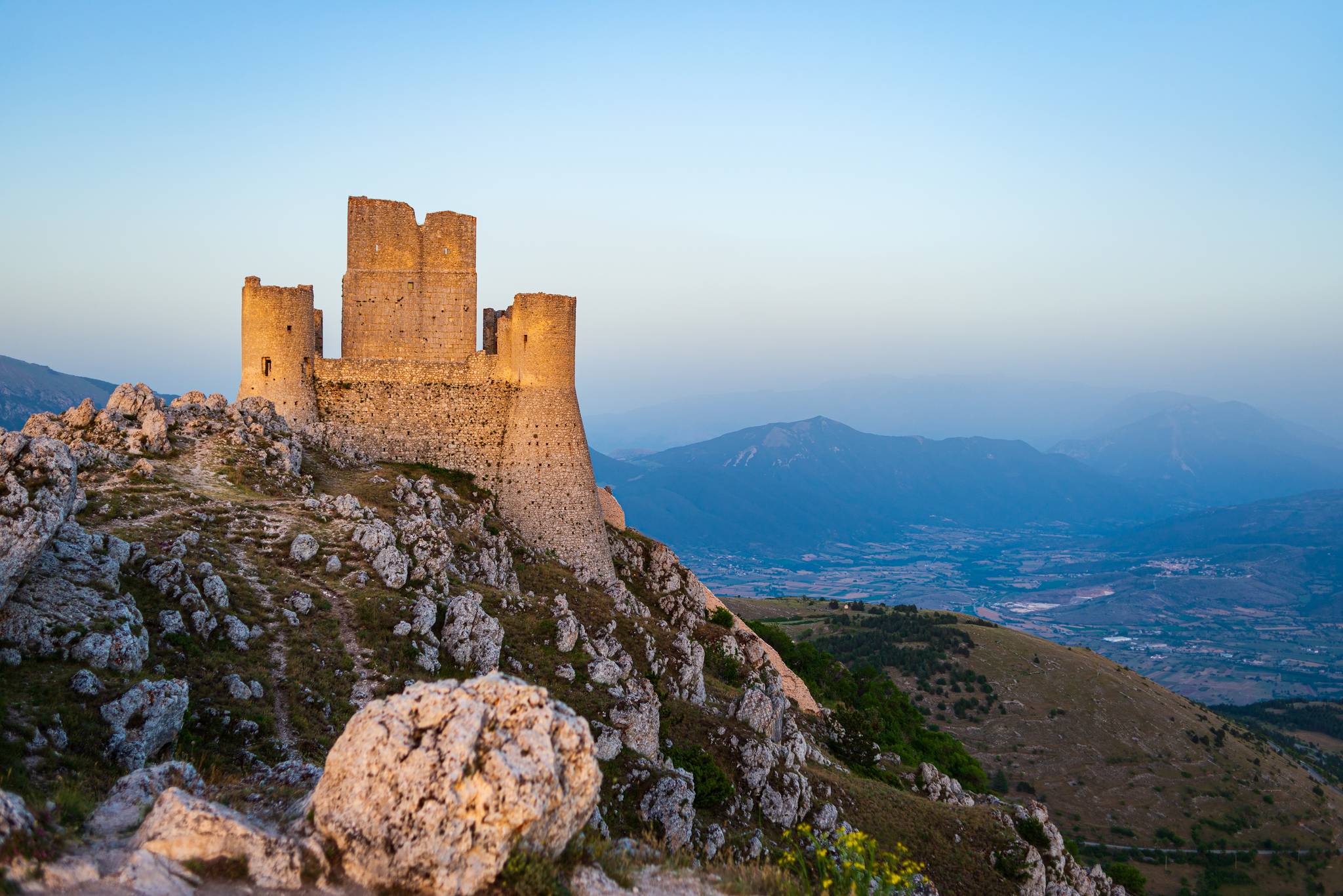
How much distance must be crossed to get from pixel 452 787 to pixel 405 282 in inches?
1214

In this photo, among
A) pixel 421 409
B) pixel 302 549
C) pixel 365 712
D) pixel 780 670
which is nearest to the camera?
pixel 365 712

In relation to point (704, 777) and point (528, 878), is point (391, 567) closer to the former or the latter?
point (704, 777)

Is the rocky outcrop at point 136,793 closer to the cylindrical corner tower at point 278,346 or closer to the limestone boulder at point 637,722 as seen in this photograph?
the limestone boulder at point 637,722

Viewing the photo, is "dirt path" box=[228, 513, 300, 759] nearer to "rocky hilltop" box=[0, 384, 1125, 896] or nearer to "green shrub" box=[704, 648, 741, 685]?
"rocky hilltop" box=[0, 384, 1125, 896]

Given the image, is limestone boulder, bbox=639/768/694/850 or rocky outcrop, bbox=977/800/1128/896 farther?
rocky outcrop, bbox=977/800/1128/896

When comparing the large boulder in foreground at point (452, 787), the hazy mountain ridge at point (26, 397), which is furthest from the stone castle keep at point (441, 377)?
the hazy mountain ridge at point (26, 397)

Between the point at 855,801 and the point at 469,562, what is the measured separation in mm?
14088

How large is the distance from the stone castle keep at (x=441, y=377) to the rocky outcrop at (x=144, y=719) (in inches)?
908

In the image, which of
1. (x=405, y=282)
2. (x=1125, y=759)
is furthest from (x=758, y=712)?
(x=1125, y=759)

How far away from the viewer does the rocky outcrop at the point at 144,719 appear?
1243cm

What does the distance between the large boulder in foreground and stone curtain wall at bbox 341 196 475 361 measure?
2927 cm

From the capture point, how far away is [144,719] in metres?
13.1

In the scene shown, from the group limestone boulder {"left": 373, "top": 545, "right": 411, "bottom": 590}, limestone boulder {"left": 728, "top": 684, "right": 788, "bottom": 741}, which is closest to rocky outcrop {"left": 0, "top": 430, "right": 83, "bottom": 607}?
limestone boulder {"left": 373, "top": 545, "right": 411, "bottom": 590}

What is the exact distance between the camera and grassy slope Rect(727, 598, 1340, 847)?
64.5 m
